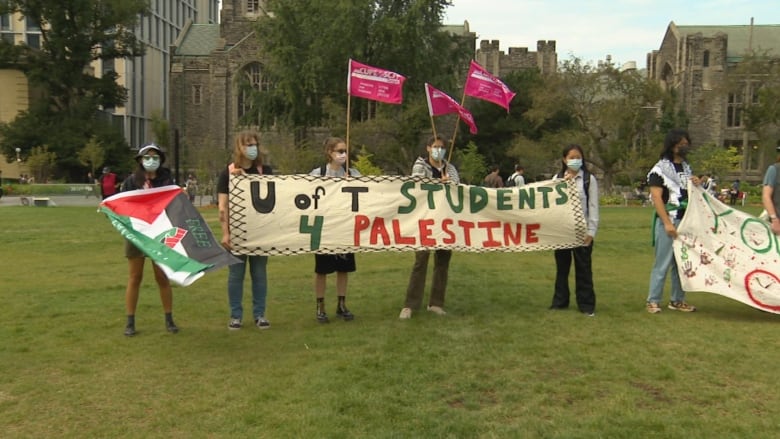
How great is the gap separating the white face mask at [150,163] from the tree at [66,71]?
47358 mm

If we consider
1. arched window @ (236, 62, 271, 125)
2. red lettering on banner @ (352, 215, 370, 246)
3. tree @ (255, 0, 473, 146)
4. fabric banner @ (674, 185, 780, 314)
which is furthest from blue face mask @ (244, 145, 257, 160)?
arched window @ (236, 62, 271, 125)

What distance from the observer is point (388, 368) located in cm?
553

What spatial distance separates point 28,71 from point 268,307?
50038 mm

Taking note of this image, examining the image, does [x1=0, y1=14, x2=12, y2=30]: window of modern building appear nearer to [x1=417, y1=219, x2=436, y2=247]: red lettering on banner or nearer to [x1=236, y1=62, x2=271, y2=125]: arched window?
[x1=236, y1=62, x2=271, y2=125]: arched window

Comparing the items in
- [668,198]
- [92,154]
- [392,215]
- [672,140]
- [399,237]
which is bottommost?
[399,237]

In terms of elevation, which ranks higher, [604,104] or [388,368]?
[604,104]

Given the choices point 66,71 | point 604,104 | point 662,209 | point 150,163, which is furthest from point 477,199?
point 66,71

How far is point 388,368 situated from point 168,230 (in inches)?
98.2

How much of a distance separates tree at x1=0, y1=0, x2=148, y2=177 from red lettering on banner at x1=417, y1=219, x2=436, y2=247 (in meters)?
48.0

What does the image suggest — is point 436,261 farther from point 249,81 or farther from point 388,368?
point 249,81

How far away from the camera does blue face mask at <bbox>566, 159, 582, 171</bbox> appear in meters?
7.77

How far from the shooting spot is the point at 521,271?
1161 centimetres

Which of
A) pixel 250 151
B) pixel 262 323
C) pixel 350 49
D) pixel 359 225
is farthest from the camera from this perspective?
pixel 350 49

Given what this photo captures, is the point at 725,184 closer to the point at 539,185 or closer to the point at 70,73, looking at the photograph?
the point at 539,185
